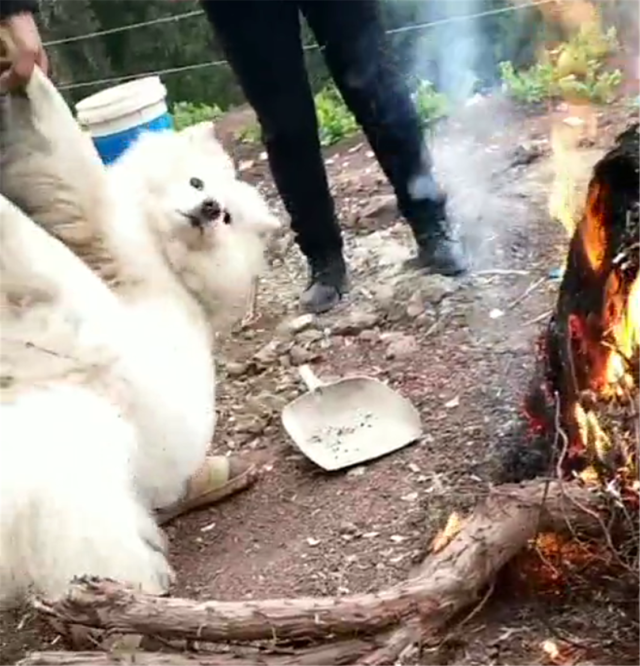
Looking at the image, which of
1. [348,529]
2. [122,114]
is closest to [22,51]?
[122,114]

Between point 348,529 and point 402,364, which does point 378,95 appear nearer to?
point 402,364

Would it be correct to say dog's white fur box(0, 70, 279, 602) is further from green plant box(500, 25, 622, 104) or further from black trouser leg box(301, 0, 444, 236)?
green plant box(500, 25, 622, 104)

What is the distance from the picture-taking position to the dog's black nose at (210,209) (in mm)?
1045

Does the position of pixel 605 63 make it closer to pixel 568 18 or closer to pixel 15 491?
pixel 568 18

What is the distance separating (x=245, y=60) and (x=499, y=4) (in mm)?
201

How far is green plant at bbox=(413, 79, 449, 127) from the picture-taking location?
94 centimetres

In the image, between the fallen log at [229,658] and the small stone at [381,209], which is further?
the small stone at [381,209]

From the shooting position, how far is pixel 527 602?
823mm

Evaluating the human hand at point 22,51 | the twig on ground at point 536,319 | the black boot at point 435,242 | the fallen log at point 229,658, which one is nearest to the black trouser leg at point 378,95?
the black boot at point 435,242

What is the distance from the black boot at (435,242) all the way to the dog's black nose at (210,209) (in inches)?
7.0

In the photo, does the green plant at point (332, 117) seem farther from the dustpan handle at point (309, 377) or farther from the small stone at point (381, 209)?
the dustpan handle at point (309, 377)

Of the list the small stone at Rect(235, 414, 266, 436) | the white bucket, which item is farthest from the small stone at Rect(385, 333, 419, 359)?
the white bucket

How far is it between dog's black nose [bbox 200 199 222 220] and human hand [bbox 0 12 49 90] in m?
0.19

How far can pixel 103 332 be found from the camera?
3.09 ft
